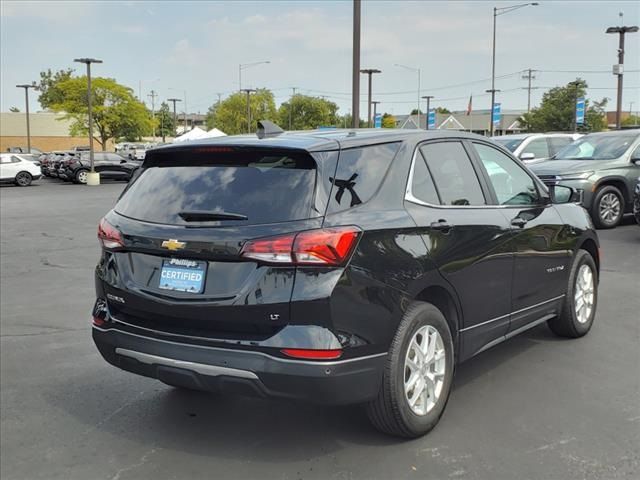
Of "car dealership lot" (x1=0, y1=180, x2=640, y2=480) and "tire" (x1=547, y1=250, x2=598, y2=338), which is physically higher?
"tire" (x1=547, y1=250, x2=598, y2=338)

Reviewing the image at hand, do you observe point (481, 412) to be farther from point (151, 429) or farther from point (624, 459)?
point (151, 429)

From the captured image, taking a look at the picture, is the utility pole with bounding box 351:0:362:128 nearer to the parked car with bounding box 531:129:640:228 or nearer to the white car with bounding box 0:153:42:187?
the parked car with bounding box 531:129:640:228

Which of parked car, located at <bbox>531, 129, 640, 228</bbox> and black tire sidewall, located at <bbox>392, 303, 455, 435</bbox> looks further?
parked car, located at <bbox>531, 129, 640, 228</bbox>

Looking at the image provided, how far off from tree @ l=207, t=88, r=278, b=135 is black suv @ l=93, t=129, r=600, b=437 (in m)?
76.3

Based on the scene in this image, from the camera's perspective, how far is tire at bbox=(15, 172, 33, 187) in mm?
33119

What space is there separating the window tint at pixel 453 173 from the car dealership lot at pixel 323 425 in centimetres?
129

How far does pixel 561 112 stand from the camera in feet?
187

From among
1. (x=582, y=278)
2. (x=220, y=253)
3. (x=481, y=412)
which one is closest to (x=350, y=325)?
(x=220, y=253)

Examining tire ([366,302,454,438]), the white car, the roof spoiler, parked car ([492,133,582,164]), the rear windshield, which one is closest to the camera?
the rear windshield

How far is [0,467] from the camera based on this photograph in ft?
11.8

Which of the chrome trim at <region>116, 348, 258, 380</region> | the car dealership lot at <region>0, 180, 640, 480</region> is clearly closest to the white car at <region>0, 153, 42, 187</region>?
the car dealership lot at <region>0, 180, 640, 480</region>

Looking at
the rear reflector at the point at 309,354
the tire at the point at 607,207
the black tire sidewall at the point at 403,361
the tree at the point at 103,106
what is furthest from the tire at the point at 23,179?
the rear reflector at the point at 309,354

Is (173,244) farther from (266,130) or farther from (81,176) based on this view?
(81,176)

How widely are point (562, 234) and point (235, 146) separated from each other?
2.82m
